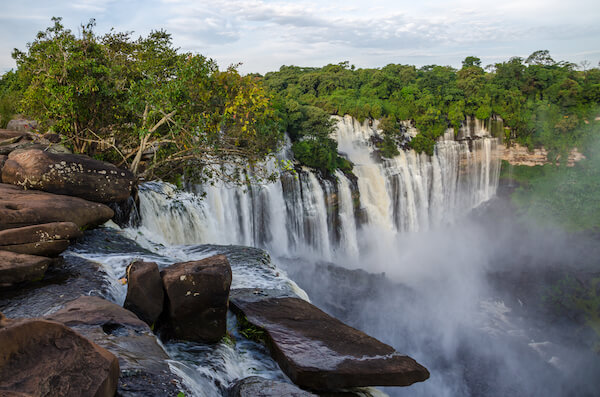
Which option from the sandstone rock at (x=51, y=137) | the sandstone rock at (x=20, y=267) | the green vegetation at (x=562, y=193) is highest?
the sandstone rock at (x=51, y=137)

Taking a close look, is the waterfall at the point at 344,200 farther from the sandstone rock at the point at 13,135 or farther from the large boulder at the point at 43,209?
the sandstone rock at the point at 13,135

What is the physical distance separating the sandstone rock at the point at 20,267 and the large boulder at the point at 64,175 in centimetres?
259

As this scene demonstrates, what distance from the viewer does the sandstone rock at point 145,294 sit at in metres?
4.82

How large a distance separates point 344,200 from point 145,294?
53.5 ft

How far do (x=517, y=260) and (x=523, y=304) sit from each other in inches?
241

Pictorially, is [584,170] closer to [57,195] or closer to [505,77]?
[505,77]

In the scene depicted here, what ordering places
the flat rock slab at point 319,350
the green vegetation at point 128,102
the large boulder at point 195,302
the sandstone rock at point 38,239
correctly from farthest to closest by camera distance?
the green vegetation at point 128,102 → the sandstone rock at point 38,239 → the large boulder at point 195,302 → the flat rock slab at point 319,350

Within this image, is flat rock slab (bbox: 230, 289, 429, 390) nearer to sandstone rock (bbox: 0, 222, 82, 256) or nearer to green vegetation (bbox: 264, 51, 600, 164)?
sandstone rock (bbox: 0, 222, 82, 256)

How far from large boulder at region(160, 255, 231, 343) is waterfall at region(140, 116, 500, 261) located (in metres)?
4.72

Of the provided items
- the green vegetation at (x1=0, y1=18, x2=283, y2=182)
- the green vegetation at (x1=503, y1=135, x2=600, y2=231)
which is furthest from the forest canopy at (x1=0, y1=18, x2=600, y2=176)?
the green vegetation at (x1=503, y1=135, x2=600, y2=231)

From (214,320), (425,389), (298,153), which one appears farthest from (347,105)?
(214,320)

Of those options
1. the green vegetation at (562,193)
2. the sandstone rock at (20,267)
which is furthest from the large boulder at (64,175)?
the green vegetation at (562,193)

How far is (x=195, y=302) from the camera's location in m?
4.95

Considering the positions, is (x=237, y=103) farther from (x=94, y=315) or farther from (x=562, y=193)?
(x=562, y=193)
